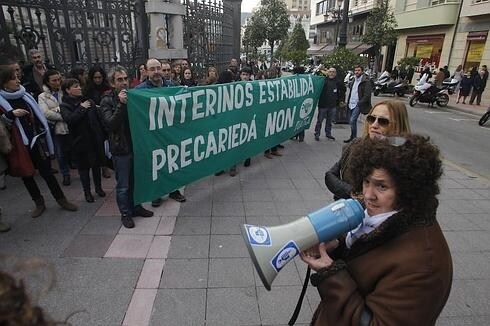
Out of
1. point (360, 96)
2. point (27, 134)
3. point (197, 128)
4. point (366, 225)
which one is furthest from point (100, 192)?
point (360, 96)

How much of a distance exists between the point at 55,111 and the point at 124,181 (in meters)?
1.79

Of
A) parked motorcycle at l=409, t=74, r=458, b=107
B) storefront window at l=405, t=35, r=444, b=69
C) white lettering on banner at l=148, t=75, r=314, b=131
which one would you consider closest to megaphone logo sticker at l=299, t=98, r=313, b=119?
white lettering on banner at l=148, t=75, r=314, b=131

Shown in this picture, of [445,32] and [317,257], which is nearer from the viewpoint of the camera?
[317,257]

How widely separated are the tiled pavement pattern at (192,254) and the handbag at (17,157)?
618 millimetres

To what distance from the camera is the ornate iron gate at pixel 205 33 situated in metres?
9.14

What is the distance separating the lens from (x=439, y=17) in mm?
20234

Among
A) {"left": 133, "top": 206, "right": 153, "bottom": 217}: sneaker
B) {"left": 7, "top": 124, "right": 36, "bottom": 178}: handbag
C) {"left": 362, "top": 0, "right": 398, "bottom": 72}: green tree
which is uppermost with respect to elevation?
{"left": 362, "top": 0, "right": 398, "bottom": 72}: green tree

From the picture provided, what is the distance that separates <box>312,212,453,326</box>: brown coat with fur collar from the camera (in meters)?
1.10

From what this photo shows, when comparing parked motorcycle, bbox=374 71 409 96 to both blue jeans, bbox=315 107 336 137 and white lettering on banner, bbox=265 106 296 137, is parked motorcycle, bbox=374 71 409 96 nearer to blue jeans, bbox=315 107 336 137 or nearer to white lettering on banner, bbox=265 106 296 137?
blue jeans, bbox=315 107 336 137

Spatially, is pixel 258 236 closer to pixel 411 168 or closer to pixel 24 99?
pixel 411 168

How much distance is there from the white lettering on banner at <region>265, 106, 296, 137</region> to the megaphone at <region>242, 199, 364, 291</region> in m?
4.61

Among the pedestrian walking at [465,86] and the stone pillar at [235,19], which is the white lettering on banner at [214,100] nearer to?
the stone pillar at [235,19]

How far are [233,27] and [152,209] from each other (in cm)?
1054

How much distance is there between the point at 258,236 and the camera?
4.21 ft
